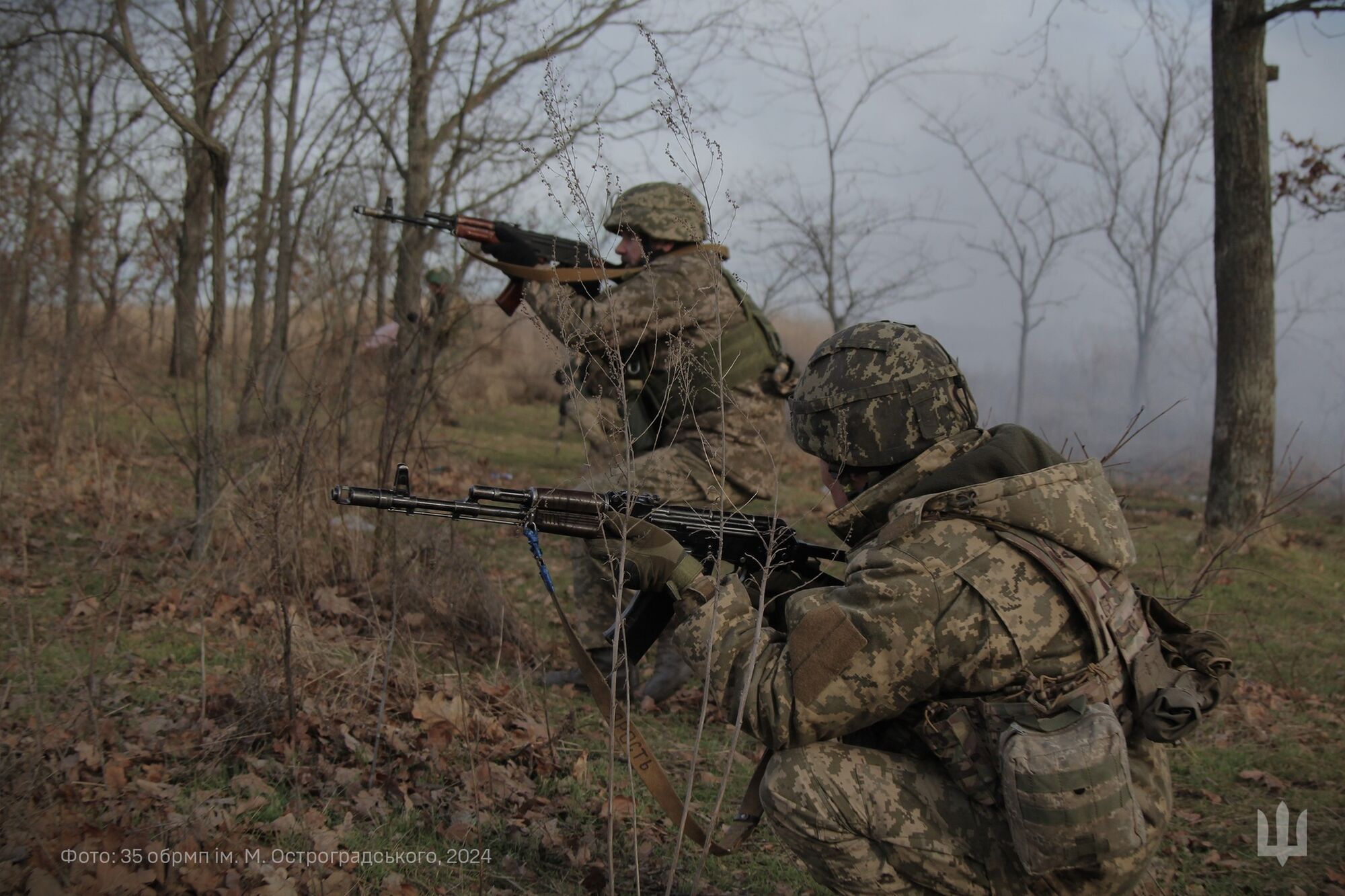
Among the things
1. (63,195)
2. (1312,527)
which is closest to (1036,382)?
(1312,527)

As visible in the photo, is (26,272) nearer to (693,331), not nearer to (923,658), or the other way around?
(693,331)

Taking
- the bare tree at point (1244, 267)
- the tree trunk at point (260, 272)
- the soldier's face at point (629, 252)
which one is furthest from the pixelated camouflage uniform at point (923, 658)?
the bare tree at point (1244, 267)

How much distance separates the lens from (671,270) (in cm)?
480

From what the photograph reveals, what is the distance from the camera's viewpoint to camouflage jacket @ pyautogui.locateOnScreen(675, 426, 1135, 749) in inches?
98.0

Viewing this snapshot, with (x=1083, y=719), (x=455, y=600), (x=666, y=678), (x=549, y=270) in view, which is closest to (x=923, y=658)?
(x=1083, y=719)

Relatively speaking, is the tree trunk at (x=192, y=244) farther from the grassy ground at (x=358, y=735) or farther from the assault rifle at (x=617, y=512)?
the assault rifle at (x=617, y=512)

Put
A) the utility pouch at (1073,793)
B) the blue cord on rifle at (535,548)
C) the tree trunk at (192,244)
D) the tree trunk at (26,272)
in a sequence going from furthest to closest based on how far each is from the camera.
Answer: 1. the tree trunk at (26,272)
2. the tree trunk at (192,244)
3. the blue cord on rifle at (535,548)
4. the utility pouch at (1073,793)

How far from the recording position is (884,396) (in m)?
2.82

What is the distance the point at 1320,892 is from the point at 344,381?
4731mm

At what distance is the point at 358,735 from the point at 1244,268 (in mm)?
7248

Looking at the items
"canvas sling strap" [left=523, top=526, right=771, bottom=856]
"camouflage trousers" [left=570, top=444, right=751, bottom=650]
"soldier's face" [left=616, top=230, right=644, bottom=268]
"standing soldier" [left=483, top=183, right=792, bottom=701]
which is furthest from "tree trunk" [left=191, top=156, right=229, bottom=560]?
"canvas sling strap" [left=523, top=526, right=771, bottom=856]

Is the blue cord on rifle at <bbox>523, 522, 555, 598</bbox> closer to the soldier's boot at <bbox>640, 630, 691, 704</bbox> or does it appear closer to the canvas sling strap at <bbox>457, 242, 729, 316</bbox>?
the soldier's boot at <bbox>640, 630, 691, 704</bbox>

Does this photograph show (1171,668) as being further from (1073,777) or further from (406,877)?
(406,877)

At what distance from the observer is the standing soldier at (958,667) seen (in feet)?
7.85
